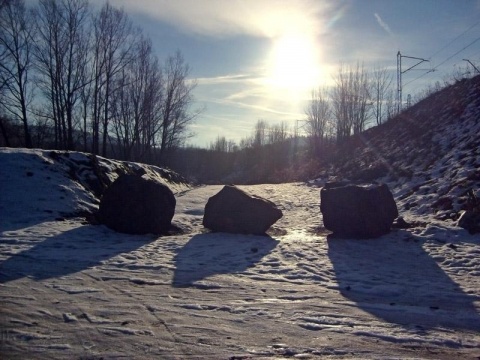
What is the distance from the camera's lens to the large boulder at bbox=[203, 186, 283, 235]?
11.7 m

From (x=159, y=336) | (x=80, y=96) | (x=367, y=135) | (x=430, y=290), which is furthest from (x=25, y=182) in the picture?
(x=367, y=135)

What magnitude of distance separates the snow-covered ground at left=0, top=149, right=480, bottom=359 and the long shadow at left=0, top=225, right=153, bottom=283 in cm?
3

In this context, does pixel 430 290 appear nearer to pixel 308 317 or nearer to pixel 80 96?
pixel 308 317

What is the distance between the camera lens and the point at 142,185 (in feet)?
39.5

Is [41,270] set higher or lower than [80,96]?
lower

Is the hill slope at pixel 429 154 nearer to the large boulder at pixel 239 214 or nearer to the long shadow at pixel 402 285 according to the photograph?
the long shadow at pixel 402 285

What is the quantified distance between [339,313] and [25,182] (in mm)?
11385

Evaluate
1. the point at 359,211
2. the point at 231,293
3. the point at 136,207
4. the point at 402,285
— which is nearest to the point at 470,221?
the point at 359,211

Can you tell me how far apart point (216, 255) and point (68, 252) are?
2.95 meters

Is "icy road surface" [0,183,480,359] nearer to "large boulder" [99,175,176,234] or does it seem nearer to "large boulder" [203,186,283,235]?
"large boulder" [99,175,176,234]

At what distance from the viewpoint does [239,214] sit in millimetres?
11797

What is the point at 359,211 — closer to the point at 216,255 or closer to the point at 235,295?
the point at 216,255

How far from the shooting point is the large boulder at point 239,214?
11.7 meters

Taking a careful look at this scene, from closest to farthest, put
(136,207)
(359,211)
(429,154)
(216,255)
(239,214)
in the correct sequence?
1. (216,255)
2. (359,211)
3. (136,207)
4. (239,214)
5. (429,154)
